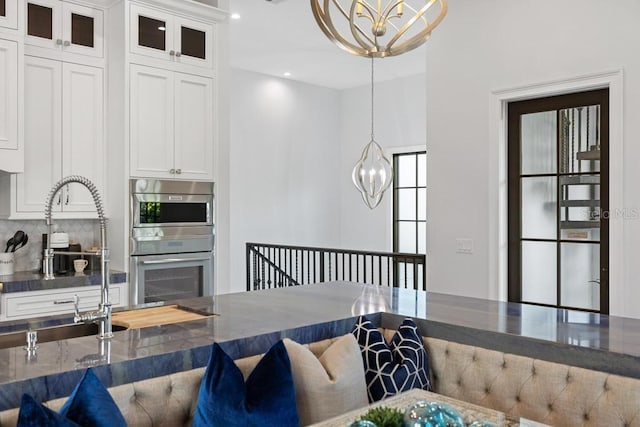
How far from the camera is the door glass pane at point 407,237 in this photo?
781 cm

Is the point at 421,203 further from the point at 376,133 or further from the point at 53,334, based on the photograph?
the point at 53,334

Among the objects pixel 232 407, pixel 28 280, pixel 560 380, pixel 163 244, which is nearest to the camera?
pixel 232 407

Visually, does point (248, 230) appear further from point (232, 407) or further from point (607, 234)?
point (232, 407)

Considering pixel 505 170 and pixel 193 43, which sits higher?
pixel 193 43

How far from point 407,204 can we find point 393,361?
5.98m

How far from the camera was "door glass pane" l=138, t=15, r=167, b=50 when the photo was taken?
3.99 meters

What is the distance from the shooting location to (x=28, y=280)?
3434 millimetres

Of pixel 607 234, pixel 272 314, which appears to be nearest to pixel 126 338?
pixel 272 314

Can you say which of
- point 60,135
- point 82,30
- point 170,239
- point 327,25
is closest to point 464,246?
point 170,239

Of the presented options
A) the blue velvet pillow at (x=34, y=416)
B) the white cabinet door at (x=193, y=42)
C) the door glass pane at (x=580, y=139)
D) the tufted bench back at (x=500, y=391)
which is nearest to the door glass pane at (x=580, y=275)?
the door glass pane at (x=580, y=139)

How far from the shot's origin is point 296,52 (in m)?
6.38

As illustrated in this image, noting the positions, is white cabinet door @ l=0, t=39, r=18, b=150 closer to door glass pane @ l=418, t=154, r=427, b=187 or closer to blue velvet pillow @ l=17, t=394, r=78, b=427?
blue velvet pillow @ l=17, t=394, r=78, b=427

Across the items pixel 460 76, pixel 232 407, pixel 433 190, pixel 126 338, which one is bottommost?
pixel 232 407

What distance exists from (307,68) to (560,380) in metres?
5.97
